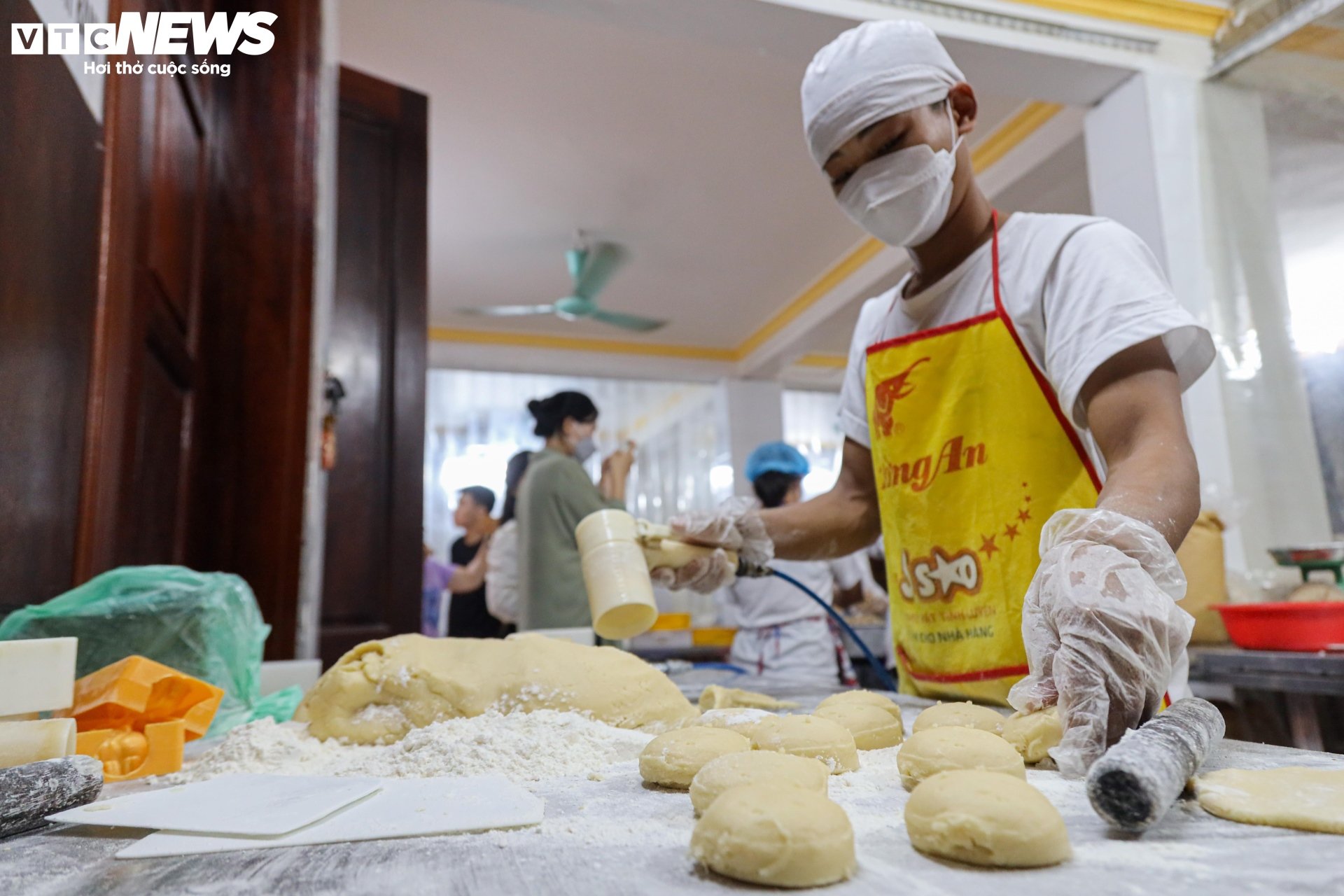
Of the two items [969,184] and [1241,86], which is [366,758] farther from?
[1241,86]

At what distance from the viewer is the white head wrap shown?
156cm

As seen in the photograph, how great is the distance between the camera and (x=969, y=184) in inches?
65.1

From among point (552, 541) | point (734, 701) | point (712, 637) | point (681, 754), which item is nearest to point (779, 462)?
point (712, 637)

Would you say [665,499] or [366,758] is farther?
[665,499]

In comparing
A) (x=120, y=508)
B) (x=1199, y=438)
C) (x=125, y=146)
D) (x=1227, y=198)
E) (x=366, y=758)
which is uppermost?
(x=1227, y=198)

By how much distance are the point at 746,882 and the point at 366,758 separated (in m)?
0.64

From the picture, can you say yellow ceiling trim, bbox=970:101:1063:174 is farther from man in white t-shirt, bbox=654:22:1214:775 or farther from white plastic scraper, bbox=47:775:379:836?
white plastic scraper, bbox=47:775:379:836

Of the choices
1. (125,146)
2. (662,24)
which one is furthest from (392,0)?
(125,146)

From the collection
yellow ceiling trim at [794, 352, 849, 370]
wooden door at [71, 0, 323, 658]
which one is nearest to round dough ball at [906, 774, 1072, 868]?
wooden door at [71, 0, 323, 658]

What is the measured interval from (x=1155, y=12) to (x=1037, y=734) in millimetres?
3601

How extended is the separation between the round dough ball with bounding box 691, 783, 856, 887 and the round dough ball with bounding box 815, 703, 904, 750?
45cm

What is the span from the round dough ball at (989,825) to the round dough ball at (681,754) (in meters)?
0.26

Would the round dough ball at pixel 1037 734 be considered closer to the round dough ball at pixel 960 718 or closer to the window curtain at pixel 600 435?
the round dough ball at pixel 960 718

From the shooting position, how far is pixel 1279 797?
708 millimetres
